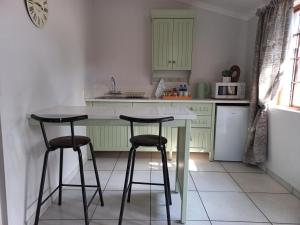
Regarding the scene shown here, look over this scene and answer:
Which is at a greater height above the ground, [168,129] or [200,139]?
[168,129]

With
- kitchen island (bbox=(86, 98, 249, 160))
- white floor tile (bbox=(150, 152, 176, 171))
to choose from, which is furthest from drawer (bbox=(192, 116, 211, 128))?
white floor tile (bbox=(150, 152, 176, 171))

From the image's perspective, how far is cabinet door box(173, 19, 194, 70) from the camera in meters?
3.38

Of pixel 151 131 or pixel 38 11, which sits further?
pixel 151 131

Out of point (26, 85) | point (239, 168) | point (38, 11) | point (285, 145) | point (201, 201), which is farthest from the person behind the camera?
point (239, 168)

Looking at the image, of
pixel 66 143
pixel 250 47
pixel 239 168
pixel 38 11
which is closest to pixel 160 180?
pixel 239 168

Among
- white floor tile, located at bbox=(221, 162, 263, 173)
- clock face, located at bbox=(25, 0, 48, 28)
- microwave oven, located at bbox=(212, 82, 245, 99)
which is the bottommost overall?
white floor tile, located at bbox=(221, 162, 263, 173)

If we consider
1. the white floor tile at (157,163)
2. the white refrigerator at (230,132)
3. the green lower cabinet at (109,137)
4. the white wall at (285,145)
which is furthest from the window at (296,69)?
the green lower cabinet at (109,137)

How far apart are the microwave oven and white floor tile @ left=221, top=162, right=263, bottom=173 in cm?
103

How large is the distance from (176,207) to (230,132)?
1616 millimetres

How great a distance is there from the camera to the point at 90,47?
3.58m

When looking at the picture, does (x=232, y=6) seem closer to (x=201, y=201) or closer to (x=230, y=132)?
(x=230, y=132)

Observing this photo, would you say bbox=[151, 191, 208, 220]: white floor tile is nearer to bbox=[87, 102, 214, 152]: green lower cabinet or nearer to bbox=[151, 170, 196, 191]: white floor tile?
bbox=[151, 170, 196, 191]: white floor tile

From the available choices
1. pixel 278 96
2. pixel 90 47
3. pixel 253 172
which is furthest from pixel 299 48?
pixel 90 47

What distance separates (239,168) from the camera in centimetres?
317
